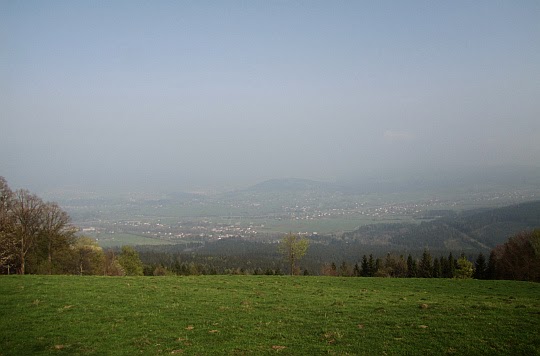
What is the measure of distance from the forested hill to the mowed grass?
13364 cm

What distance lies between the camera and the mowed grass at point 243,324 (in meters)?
11.3

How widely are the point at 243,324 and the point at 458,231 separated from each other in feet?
574

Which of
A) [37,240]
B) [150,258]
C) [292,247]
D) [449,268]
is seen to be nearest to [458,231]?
[449,268]

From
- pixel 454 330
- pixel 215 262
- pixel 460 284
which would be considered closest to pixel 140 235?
pixel 215 262

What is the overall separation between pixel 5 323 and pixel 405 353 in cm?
1570

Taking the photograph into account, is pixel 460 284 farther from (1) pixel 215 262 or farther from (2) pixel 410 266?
(1) pixel 215 262

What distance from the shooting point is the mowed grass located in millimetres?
11312

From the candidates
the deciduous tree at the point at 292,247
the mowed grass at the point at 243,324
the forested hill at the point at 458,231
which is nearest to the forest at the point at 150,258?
the deciduous tree at the point at 292,247

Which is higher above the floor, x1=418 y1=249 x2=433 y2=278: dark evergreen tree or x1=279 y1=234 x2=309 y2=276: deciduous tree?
x1=279 y1=234 x2=309 y2=276: deciduous tree

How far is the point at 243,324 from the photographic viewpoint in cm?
1409

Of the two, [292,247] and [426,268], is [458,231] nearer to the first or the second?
[426,268]

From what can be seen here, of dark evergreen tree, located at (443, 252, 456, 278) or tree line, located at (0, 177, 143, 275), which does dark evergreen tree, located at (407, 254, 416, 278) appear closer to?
dark evergreen tree, located at (443, 252, 456, 278)

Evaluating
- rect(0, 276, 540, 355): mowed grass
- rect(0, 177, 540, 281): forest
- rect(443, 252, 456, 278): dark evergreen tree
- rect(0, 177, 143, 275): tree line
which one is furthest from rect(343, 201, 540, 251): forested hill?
rect(0, 276, 540, 355): mowed grass

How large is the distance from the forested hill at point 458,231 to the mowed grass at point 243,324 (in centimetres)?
13364
